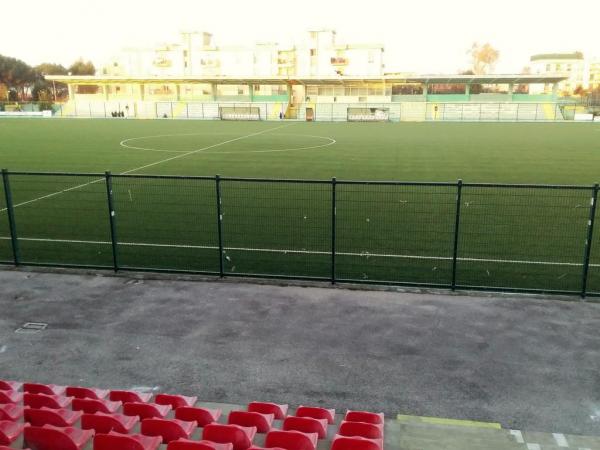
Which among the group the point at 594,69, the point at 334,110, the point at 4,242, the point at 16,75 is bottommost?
the point at 4,242

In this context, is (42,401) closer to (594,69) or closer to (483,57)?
(483,57)

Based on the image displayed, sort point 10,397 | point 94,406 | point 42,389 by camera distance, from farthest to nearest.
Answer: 1. point 42,389
2. point 10,397
3. point 94,406

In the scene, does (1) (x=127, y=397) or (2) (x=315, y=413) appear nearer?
(2) (x=315, y=413)

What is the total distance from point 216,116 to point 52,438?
79583 millimetres

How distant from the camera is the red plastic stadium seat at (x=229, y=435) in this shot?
4.45m

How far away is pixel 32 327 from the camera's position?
25.7ft

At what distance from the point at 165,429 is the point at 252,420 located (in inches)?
30.5

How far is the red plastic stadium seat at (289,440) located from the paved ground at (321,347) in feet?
4.86

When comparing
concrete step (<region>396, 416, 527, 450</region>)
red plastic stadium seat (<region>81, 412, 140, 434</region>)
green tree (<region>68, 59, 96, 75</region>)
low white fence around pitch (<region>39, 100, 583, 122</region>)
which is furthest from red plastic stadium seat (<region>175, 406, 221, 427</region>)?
green tree (<region>68, 59, 96, 75</region>)

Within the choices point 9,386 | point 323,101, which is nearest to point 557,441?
point 9,386

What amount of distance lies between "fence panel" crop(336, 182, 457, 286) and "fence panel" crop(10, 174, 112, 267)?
5170 mm

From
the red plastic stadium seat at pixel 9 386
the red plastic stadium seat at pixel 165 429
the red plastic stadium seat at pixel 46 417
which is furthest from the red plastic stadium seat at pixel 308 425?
the red plastic stadium seat at pixel 9 386

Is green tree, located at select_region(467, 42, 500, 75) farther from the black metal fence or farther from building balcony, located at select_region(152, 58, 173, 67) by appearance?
the black metal fence

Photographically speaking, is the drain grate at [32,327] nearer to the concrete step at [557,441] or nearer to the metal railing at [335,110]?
the concrete step at [557,441]
